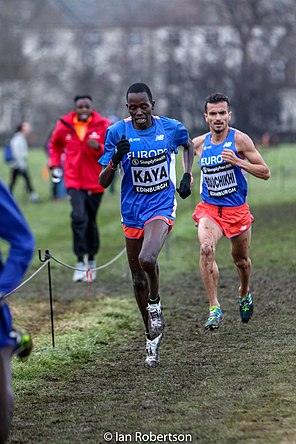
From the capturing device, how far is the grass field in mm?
6367

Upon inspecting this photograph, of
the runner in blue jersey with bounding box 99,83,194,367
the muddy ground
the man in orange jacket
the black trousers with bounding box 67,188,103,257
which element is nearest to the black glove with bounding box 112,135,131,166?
the runner in blue jersey with bounding box 99,83,194,367

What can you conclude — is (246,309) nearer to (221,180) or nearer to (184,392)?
(221,180)

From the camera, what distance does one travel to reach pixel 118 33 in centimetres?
6994

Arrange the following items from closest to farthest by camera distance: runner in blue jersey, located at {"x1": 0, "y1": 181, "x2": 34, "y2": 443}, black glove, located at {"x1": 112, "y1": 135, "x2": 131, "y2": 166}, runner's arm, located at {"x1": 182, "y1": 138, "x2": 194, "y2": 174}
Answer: runner in blue jersey, located at {"x1": 0, "y1": 181, "x2": 34, "y2": 443} < black glove, located at {"x1": 112, "y1": 135, "x2": 131, "y2": 166} < runner's arm, located at {"x1": 182, "y1": 138, "x2": 194, "y2": 174}

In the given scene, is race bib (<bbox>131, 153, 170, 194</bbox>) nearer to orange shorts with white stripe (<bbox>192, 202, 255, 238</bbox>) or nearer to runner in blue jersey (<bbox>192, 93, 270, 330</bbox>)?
runner in blue jersey (<bbox>192, 93, 270, 330</bbox>)

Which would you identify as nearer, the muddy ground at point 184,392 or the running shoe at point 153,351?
the muddy ground at point 184,392

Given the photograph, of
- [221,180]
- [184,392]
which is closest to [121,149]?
[221,180]

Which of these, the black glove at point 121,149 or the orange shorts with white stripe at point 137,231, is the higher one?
the black glove at point 121,149

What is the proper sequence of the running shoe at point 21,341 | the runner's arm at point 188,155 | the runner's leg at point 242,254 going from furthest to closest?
1. the runner's leg at point 242,254
2. the runner's arm at point 188,155
3. the running shoe at point 21,341

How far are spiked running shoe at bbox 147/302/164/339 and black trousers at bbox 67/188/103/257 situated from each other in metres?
4.94

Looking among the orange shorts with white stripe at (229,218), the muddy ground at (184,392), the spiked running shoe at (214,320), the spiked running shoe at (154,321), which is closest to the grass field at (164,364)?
the muddy ground at (184,392)

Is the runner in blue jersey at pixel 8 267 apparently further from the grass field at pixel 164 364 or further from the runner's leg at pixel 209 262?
the runner's leg at pixel 209 262

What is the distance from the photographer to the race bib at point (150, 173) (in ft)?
27.1

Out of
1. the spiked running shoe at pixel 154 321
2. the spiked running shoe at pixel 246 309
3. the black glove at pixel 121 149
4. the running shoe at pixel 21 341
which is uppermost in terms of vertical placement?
the black glove at pixel 121 149
